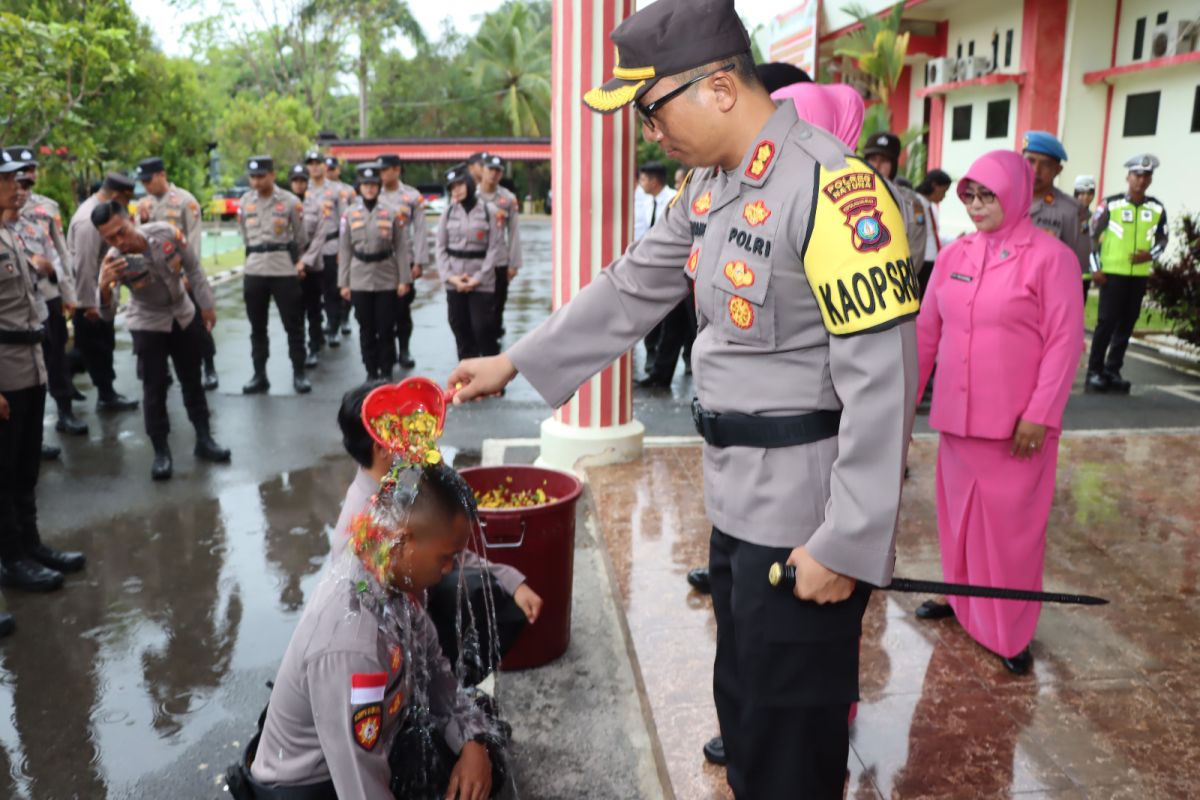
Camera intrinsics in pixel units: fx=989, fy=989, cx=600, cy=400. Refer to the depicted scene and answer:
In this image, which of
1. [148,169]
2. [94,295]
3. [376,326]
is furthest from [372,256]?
[94,295]

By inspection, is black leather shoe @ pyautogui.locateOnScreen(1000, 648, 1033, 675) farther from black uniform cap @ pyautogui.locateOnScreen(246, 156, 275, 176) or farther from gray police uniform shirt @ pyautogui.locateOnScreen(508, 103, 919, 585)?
black uniform cap @ pyautogui.locateOnScreen(246, 156, 275, 176)

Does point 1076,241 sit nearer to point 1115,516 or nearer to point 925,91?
point 1115,516

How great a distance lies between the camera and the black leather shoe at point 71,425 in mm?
7215

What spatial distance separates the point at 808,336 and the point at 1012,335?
174 cm

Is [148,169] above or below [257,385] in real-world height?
above

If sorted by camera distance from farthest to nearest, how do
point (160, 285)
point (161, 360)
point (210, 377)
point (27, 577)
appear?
point (210, 377) → point (161, 360) → point (160, 285) → point (27, 577)

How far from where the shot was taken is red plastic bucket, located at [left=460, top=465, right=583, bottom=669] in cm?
339

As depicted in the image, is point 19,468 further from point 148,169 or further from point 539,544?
point 148,169

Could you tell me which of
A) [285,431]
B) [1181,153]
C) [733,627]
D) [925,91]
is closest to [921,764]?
[733,627]

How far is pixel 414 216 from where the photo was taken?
939cm

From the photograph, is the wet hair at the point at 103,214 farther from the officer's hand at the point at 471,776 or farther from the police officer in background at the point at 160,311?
the officer's hand at the point at 471,776

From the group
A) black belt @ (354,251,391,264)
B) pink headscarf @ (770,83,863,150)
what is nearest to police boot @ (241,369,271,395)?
black belt @ (354,251,391,264)

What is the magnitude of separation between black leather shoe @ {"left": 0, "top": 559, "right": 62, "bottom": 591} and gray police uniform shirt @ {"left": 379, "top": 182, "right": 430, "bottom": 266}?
5179 millimetres

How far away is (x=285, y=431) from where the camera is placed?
734 cm
